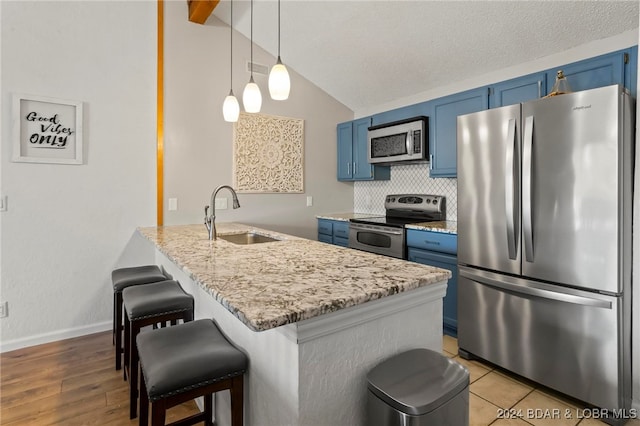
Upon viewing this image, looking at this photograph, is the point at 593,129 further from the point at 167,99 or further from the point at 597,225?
the point at 167,99

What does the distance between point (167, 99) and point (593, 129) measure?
3.35m

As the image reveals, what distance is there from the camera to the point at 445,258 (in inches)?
110

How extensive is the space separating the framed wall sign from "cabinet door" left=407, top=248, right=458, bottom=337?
3.11m

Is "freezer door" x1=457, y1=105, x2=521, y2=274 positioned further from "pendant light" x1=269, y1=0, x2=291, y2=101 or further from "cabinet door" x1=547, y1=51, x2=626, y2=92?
"pendant light" x1=269, y1=0, x2=291, y2=101

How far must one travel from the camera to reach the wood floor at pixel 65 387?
74.9 inches

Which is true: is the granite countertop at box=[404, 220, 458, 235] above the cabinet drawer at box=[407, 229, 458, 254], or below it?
above

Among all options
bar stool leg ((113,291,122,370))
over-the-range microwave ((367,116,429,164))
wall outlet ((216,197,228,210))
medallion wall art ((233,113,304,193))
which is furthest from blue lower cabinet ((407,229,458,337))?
bar stool leg ((113,291,122,370))

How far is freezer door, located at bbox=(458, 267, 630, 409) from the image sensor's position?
1819 millimetres

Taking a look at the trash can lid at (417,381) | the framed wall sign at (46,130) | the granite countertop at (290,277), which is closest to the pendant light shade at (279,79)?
the granite countertop at (290,277)

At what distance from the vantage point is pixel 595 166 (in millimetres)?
1817

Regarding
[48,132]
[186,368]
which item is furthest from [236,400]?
[48,132]

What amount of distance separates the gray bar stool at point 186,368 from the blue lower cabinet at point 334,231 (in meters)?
2.58

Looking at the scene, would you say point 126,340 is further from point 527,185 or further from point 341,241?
point 527,185

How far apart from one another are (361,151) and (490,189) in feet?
6.71
